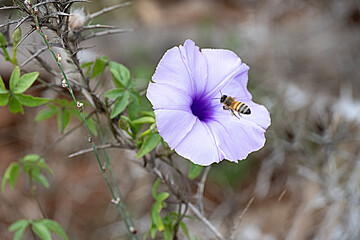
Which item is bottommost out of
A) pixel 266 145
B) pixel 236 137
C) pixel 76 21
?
pixel 266 145

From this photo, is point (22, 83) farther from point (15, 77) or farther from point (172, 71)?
point (172, 71)

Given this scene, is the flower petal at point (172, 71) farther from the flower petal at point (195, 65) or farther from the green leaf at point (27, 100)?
the green leaf at point (27, 100)

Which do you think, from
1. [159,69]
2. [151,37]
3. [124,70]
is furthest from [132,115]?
[151,37]

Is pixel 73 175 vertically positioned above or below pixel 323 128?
below

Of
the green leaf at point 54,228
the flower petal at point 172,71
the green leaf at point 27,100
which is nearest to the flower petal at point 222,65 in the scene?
the flower petal at point 172,71

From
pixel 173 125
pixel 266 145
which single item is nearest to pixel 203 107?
pixel 173 125

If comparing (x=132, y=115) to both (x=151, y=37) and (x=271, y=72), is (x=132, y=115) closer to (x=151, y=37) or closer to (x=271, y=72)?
(x=271, y=72)
